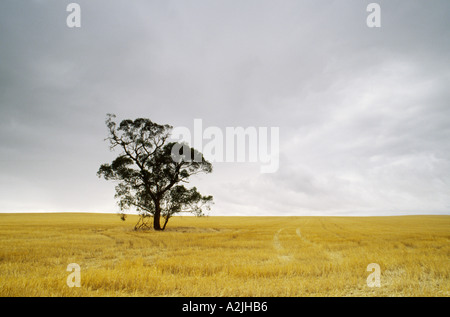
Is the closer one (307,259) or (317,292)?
(317,292)

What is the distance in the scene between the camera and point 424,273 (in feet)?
31.4

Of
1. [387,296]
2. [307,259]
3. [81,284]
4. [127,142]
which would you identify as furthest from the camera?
[127,142]

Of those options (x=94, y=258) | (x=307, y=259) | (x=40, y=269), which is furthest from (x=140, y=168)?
(x=307, y=259)

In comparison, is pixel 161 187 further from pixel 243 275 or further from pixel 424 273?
pixel 424 273

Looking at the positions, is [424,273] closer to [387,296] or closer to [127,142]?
[387,296]

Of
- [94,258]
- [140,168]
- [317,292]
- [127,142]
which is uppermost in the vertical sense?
[127,142]

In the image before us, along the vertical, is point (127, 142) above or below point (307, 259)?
above

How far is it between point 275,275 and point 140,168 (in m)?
28.8
